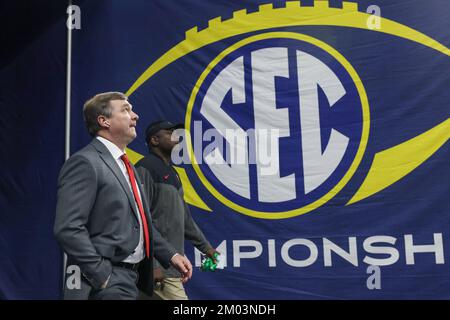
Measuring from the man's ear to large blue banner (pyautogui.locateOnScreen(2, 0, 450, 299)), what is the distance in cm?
240

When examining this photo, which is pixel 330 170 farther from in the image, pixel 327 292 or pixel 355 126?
pixel 327 292

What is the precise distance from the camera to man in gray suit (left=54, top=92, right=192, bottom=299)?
Answer: 237cm

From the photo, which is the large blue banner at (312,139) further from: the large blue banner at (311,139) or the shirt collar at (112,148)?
the shirt collar at (112,148)

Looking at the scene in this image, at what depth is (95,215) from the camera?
2.48 m

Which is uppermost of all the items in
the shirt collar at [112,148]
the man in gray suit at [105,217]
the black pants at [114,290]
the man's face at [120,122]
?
the man's face at [120,122]

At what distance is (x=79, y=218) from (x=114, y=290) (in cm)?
31

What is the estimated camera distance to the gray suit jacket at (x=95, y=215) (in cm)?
235

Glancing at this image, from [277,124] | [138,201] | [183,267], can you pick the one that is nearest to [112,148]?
[138,201]

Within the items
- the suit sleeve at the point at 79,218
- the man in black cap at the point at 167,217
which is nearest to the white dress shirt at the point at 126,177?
the suit sleeve at the point at 79,218

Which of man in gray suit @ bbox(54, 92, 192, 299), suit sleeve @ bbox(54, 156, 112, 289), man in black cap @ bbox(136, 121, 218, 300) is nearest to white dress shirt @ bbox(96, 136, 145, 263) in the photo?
man in gray suit @ bbox(54, 92, 192, 299)

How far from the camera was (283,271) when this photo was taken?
4.83m

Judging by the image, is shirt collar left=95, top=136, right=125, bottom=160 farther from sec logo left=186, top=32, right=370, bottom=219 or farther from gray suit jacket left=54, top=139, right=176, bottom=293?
sec logo left=186, top=32, right=370, bottom=219
